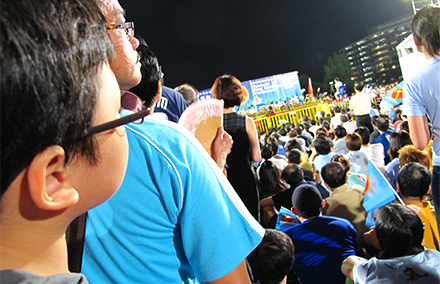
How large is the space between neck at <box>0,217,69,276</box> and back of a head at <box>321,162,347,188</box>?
2.73 m

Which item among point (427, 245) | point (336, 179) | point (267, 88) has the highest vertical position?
point (267, 88)

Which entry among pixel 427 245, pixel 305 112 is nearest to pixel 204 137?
pixel 427 245

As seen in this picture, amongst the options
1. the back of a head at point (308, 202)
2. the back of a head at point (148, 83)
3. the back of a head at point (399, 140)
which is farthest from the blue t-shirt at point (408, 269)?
the back of a head at point (399, 140)

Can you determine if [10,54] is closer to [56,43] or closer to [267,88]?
[56,43]

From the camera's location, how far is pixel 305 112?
51.6ft

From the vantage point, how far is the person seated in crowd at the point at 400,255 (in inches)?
58.9

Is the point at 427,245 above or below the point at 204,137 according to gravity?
below

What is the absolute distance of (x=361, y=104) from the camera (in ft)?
19.8

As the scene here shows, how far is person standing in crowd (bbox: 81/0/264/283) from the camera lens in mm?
662

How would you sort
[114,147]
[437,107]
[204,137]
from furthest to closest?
[437,107], [204,137], [114,147]

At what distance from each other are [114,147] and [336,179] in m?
2.74

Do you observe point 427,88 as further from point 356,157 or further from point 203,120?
point 356,157

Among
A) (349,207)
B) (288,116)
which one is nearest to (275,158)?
(349,207)

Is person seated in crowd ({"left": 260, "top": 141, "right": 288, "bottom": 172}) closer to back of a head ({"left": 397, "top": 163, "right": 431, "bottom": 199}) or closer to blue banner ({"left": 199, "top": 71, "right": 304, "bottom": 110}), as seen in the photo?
back of a head ({"left": 397, "top": 163, "right": 431, "bottom": 199})
